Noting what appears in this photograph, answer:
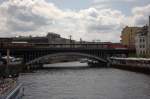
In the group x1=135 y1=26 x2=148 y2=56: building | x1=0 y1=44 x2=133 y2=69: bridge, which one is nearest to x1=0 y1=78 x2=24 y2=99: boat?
x1=0 y1=44 x2=133 y2=69: bridge

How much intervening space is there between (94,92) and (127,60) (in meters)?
75.3

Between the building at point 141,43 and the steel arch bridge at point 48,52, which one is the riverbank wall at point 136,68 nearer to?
the steel arch bridge at point 48,52

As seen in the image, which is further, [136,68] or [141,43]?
[141,43]

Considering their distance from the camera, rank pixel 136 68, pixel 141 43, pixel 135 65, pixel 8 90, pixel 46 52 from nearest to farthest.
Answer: pixel 8 90 → pixel 136 68 → pixel 135 65 → pixel 46 52 → pixel 141 43

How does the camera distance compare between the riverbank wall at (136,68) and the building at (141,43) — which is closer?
the riverbank wall at (136,68)

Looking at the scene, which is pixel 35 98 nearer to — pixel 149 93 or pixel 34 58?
pixel 149 93

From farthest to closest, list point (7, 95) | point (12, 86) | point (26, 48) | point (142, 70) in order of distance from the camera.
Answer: point (26, 48) → point (142, 70) → point (12, 86) → point (7, 95)

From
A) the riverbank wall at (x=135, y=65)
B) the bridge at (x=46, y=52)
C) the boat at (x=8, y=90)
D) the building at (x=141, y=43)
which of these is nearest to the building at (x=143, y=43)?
the building at (x=141, y=43)

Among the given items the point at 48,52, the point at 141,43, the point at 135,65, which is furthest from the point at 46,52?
the point at 135,65

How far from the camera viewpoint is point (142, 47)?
137 m

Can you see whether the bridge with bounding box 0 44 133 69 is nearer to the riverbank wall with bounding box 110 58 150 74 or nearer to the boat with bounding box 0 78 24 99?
the riverbank wall with bounding box 110 58 150 74

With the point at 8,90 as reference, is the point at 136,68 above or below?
below

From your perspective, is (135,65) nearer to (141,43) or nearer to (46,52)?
(141,43)

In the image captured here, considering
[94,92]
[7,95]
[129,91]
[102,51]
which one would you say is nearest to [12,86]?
[7,95]
